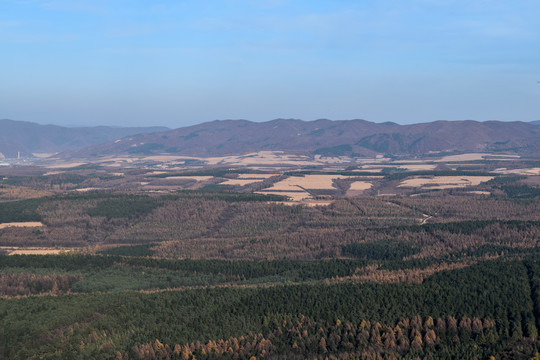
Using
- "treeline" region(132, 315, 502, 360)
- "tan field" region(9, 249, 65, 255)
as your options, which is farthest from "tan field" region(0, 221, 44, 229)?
"treeline" region(132, 315, 502, 360)

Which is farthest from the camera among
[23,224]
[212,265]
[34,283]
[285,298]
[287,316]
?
[23,224]

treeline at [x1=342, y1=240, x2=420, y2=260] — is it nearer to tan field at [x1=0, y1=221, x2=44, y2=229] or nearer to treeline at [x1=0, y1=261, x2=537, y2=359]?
treeline at [x1=0, y1=261, x2=537, y2=359]

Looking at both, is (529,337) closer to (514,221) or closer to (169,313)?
(169,313)

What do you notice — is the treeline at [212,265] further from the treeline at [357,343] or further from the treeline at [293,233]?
the treeline at [357,343]

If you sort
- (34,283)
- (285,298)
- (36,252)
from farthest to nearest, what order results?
(36,252), (34,283), (285,298)

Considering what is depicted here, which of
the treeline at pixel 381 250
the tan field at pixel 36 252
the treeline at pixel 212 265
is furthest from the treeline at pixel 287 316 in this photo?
the tan field at pixel 36 252

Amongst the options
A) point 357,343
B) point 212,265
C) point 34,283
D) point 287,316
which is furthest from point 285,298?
point 34,283

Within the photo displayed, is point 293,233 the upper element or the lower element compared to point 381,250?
upper

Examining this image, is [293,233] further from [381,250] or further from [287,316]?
[287,316]
